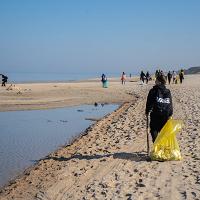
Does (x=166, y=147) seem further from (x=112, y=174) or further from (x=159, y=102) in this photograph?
(x=112, y=174)

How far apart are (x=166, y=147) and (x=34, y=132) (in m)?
9.34

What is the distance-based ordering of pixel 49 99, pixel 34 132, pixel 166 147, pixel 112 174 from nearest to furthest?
pixel 112 174 < pixel 166 147 < pixel 34 132 < pixel 49 99

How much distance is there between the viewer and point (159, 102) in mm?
10070

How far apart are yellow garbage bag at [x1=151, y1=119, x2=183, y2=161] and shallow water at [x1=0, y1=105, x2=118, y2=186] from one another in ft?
11.6

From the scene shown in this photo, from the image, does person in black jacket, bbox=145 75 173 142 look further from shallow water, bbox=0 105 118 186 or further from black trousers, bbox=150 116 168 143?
shallow water, bbox=0 105 118 186

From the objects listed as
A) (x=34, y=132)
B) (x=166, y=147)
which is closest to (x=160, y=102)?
(x=166, y=147)

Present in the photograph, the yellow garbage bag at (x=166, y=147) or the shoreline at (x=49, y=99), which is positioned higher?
the yellow garbage bag at (x=166, y=147)

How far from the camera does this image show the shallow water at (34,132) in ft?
41.8

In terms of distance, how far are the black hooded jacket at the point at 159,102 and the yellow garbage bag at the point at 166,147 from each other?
30 centimetres

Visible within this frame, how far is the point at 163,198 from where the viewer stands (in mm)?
7434

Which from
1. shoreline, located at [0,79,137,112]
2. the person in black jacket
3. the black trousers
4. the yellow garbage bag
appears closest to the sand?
the yellow garbage bag

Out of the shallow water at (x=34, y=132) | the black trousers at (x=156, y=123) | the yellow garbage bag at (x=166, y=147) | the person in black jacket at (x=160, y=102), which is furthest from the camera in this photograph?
the shallow water at (x=34, y=132)

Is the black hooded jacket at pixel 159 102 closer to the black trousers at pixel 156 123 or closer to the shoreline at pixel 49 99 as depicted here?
the black trousers at pixel 156 123

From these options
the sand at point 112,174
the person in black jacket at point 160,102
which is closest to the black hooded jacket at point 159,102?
the person in black jacket at point 160,102
